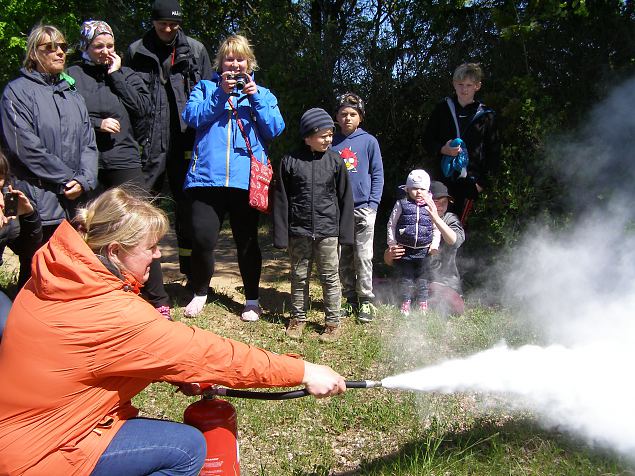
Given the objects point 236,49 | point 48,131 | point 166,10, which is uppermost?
point 166,10

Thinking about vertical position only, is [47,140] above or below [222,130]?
below

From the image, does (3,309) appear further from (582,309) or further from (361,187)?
(582,309)

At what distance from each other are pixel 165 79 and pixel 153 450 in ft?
12.3

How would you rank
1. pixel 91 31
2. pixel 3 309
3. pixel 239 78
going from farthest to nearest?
pixel 239 78, pixel 91 31, pixel 3 309

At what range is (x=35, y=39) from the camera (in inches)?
180

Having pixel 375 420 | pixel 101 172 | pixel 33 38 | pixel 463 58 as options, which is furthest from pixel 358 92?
pixel 375 420

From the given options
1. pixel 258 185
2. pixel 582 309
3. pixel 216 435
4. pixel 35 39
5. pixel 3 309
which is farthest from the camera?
pixel 582 309

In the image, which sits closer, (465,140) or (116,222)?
(116,222)

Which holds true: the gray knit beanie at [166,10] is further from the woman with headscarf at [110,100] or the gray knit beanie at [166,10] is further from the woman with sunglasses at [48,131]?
the woman with sunglasses at [48,131]

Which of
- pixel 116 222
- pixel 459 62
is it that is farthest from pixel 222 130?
pixel 459 62

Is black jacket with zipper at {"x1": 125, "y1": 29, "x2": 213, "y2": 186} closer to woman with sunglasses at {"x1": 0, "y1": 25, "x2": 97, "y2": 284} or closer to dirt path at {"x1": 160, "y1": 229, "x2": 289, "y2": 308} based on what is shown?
woman with sunglasses at {"x1": 0, "y1": 25, "x2": 97, "y2": 284}

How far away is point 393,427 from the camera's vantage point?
13.3 feet

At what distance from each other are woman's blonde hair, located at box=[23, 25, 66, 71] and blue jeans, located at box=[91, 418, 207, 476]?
3048mm

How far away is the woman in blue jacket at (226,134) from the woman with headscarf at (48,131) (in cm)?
87
